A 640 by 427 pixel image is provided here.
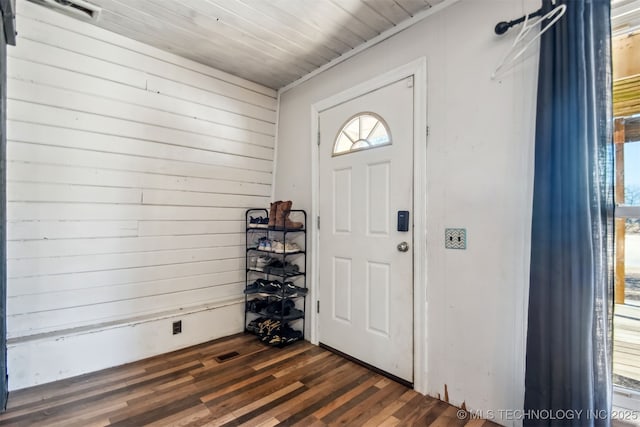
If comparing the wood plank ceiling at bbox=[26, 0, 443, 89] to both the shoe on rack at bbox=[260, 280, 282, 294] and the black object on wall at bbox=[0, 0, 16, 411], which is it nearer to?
the black object on wall at bbox=[0, 0, 16, 411]

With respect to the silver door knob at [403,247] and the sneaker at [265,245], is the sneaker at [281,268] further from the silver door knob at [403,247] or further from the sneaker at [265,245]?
the silver door knob at [403,247]

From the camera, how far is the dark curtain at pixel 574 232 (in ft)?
4.10

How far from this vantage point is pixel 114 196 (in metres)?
2.24

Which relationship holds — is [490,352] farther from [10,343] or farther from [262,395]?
[10,343]

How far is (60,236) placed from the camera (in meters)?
2.03

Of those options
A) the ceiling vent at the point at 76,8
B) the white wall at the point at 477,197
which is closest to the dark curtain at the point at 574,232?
the white wall at the point at 477,197

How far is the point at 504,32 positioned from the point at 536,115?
51cm

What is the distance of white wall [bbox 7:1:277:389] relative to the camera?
1923 mm

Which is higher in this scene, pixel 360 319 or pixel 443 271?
pixel 443 271

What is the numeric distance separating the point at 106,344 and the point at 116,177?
1193mm

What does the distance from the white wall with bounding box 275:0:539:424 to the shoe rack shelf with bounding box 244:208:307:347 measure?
1201mm

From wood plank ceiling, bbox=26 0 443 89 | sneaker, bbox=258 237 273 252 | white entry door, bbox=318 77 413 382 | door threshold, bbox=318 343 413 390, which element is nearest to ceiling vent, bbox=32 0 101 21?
wood plank ceiling, bbox=26 0 443 89

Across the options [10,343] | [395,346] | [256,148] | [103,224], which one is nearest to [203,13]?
[256,148]

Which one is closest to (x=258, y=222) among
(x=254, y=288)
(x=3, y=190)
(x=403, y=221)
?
(x=254, y=288)
